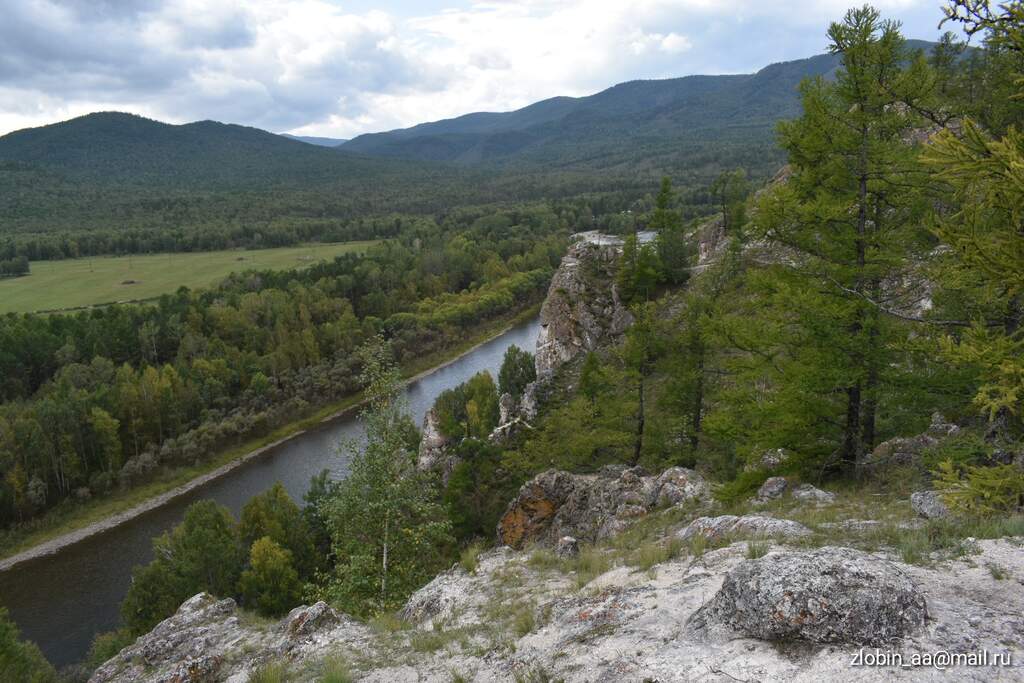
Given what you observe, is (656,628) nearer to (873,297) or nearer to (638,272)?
(873,297)

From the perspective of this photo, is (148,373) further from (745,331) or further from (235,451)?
(745,331)

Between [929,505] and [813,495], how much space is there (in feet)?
9.03

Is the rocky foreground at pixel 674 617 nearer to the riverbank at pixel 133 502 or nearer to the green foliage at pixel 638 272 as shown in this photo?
the green foliage at pixel 638 272

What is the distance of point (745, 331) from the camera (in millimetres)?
13102

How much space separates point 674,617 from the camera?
7848mm

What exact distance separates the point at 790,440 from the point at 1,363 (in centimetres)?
7848

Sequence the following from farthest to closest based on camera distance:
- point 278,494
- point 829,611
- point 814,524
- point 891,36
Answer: point 278,494 → point 891,36 → point 814,524 → point 829,611

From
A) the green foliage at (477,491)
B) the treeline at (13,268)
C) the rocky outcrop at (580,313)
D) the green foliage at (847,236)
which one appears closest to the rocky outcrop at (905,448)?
the green foliage at (847,236)

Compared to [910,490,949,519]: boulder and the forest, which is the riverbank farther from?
[910,490,949,519]: boulder

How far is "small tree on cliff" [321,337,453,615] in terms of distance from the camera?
55.3 ft

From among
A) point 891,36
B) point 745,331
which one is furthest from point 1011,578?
point 891,36

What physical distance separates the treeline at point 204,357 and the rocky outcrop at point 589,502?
47581mm

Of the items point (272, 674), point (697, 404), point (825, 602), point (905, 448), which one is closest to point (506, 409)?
point (697, 404)

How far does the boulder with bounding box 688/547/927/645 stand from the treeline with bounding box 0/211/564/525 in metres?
58.6
